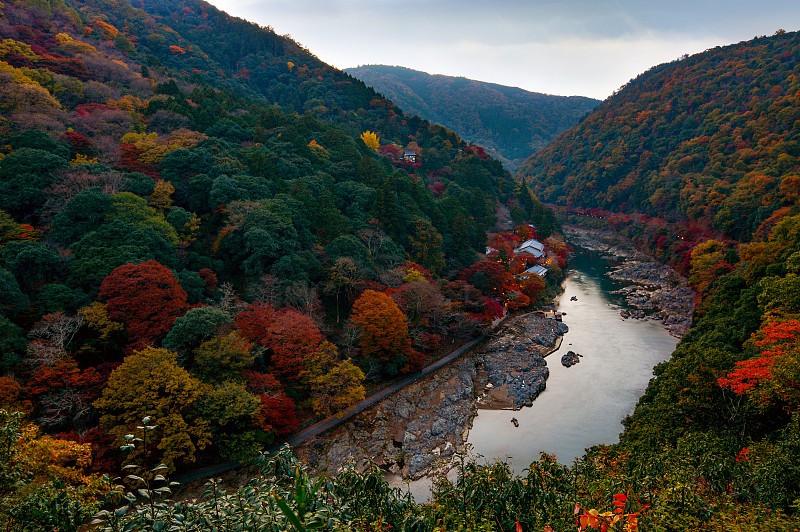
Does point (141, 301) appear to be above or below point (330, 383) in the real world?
above

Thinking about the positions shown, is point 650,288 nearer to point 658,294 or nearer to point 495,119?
point 658,294

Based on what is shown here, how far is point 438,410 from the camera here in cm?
2527

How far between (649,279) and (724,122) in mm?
40421

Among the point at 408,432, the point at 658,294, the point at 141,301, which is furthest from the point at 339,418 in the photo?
the point at 658,294

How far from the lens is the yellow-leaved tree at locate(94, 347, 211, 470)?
53.6 feet

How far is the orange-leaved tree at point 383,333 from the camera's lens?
2639 cm

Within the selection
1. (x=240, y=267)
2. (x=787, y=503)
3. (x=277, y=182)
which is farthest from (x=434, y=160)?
(x=787, y=503)

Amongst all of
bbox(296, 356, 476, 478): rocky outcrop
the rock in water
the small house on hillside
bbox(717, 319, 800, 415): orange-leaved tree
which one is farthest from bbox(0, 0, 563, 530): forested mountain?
bbox(717, 319, 800, 415): orange-leaved tree

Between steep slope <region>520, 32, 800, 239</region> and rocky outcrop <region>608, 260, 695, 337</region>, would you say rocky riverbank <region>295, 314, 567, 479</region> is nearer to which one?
rocky outcrop <region>608, 260, 695, 337</region>

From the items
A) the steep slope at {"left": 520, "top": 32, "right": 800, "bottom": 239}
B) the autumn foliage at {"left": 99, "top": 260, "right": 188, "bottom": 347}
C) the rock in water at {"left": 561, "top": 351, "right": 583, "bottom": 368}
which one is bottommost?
the rock in water at {"left": 561, "top": 351, "right": 583, "bottom": 368}

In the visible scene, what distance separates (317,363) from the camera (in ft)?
74.7

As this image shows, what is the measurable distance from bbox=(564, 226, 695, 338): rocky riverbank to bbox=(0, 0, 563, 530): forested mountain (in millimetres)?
11923

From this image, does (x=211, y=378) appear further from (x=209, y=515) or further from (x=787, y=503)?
(x=787, y=503)

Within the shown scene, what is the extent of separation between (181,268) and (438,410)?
791 inches
